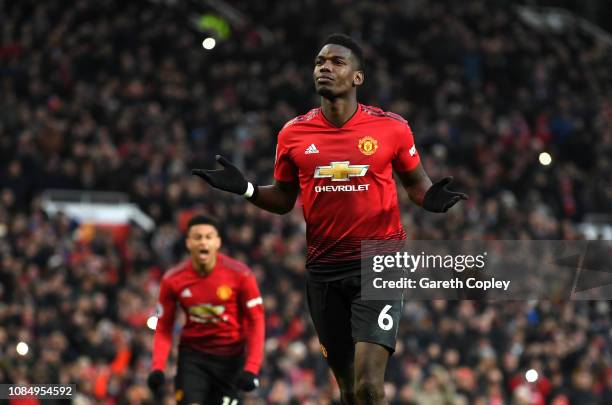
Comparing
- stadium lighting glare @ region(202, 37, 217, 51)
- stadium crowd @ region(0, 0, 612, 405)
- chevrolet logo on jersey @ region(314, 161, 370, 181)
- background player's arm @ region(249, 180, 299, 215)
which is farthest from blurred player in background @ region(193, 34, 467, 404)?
stadium lighting glare @ region(202, 37, 217, 51)

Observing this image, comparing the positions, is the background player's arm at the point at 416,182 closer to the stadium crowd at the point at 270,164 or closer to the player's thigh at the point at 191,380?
the player's thigh at the point at 191,380

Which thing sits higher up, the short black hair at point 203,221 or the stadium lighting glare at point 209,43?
the stadium lighting glare at point 209,43

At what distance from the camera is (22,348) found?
47.1 feet

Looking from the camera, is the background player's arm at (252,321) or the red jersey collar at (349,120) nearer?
the red jersey collar at (349,120)

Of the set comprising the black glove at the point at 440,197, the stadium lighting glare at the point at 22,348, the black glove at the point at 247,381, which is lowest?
the black glove at the point at 247,381

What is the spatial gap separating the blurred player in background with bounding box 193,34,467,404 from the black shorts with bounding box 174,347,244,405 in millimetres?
2471

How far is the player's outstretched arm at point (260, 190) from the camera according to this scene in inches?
305

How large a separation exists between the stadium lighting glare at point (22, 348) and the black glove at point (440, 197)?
26.6 feet

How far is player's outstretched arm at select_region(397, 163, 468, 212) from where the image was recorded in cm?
728

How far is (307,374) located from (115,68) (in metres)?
8.22

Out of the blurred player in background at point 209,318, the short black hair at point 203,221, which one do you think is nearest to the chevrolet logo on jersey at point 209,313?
the blurred player in background at point 209,318

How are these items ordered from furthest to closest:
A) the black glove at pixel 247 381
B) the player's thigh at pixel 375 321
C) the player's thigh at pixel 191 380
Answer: the player's thigh at pixel 191 380 → the black glove at pixel 247 381 → the player's thigh at pixel 375 321

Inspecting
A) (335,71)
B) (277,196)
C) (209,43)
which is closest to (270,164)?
(209,43)

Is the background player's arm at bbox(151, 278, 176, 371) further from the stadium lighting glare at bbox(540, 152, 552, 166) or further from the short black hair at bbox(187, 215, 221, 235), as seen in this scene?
the stadium lighting glare at bbox(540, 152, 552, 166)
